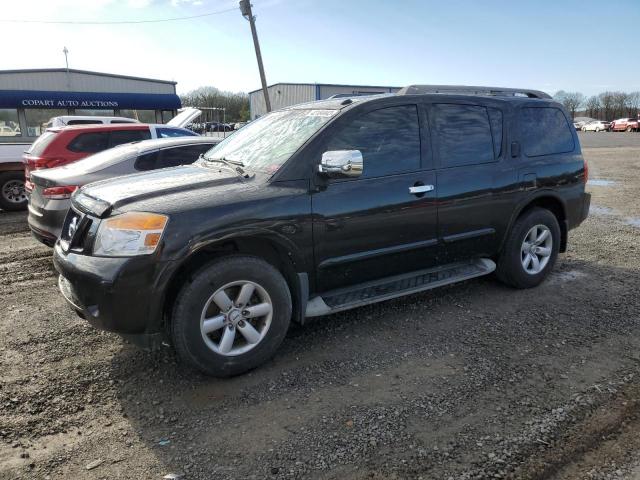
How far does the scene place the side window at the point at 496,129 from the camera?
4.62 metres

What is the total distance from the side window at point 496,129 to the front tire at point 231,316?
8.31ft

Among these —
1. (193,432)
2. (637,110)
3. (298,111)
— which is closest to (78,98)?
(298,111)

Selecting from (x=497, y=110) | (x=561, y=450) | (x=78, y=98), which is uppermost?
(x=78, y=98)

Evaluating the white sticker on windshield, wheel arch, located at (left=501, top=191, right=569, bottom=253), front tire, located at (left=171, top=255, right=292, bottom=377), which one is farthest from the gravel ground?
the white sticker on windshield

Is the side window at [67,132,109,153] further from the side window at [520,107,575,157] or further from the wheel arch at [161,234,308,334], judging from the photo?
the side window at [520,107,575,157]

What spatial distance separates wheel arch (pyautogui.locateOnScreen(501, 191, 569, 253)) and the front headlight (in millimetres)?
3297

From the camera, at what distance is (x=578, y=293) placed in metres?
4.88

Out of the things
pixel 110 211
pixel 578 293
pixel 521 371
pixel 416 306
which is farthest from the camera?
pixel 578 293

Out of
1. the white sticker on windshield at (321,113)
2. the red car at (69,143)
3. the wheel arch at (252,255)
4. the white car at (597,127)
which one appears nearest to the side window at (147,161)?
the red car at (69,143)

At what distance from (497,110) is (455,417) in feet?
10.0

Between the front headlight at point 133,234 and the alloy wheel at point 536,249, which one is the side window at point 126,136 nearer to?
the front headlight at point 133,234

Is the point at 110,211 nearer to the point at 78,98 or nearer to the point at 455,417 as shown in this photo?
the point at 455,417

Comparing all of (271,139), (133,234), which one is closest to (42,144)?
(271,139)

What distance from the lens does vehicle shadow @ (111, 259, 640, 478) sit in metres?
2.76
